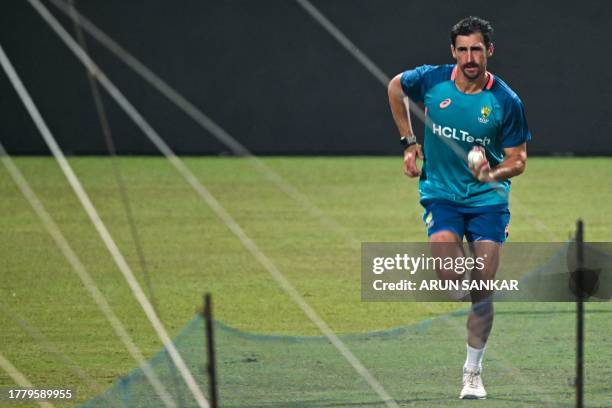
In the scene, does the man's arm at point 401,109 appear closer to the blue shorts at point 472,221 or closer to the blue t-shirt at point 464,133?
the blue t-shirt at point 464,133

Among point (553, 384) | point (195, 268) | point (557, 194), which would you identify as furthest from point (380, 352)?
point (557, 194)

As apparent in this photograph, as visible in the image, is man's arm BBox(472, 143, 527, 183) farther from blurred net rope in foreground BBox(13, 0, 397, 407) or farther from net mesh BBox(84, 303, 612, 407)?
blurred net rope in foreground BBox(13, 0, 397, 407)

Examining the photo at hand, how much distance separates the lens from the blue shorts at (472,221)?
24.1 feet

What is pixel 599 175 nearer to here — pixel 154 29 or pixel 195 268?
pixel 154 29

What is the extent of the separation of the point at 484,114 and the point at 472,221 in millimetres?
565

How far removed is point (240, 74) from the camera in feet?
66.7

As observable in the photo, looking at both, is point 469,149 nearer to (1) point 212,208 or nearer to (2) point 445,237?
(2) point 445,237

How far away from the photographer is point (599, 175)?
1811cm

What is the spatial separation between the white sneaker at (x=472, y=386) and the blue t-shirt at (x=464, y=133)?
3.13 feet

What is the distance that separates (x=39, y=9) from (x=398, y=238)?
27.3 ft

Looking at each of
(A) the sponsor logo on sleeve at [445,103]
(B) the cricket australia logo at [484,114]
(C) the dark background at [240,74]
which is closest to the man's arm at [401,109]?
(A) the sponsor logo on sleeve at [445,103]

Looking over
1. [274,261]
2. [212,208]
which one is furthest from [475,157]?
[212,208]

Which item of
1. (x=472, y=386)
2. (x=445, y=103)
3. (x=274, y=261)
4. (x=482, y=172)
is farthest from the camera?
(x=274, y=261)

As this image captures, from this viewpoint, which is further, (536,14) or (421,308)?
(536,14)
